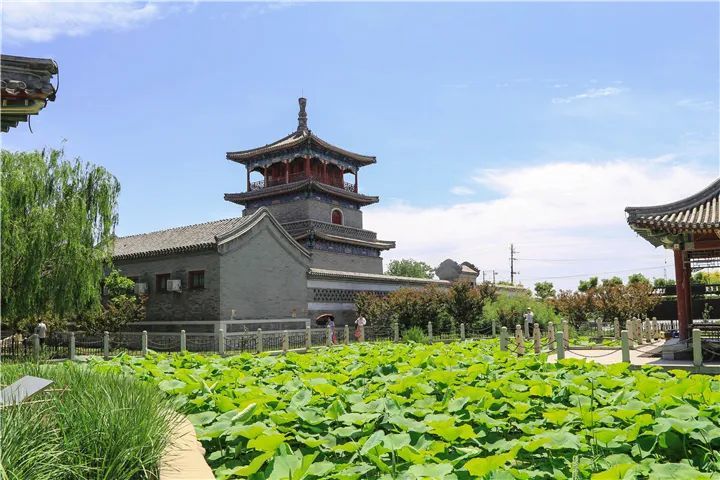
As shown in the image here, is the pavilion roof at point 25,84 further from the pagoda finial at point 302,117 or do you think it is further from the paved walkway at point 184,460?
the pagoda finial at point 302,117

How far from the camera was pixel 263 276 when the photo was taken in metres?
22.4

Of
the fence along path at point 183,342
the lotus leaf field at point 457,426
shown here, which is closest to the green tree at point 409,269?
the fence along path at point 183,342

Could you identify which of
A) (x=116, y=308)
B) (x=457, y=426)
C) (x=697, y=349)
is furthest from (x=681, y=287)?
(x=116, y=308)

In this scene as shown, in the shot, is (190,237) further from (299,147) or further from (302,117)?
(302,117)

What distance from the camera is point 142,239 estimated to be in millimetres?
25609

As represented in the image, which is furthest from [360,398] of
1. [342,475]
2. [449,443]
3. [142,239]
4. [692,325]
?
[142,239]

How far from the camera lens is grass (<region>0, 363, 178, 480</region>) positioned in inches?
121

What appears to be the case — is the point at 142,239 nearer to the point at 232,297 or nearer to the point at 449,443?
the point at 232,297

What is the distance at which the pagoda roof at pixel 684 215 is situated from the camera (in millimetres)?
12234

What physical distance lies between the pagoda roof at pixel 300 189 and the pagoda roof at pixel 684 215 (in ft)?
62.7

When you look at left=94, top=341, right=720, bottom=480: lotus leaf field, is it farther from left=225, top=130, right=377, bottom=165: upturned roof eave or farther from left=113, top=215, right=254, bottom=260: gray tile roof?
left=225, top=130, right=377, bottom=165: upturned roof eave

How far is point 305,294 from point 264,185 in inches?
417

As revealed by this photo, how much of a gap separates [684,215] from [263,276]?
1446cm

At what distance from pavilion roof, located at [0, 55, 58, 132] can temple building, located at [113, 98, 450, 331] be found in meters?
15.7
